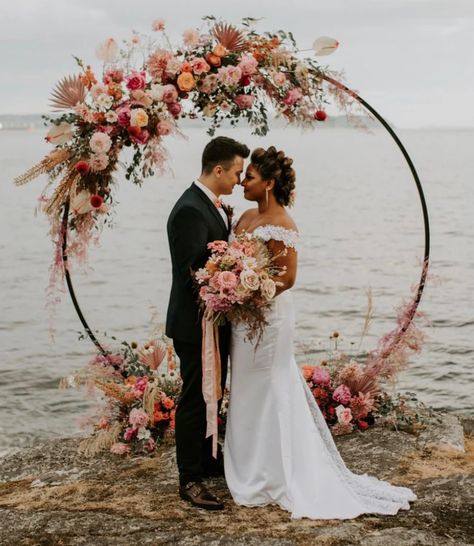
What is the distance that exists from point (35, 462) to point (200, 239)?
2.93m

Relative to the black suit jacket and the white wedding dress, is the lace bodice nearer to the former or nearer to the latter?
the white wedding dress

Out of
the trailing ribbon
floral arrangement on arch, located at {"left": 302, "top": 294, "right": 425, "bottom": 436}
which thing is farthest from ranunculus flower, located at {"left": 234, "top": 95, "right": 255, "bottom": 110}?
floral arrangement on arch, located at {"left": 302, "top": 294, "right": 425, "bottom": 436}

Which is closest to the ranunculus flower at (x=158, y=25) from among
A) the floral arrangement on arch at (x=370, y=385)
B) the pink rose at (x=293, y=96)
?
the pink rose at (x=293, y=96)

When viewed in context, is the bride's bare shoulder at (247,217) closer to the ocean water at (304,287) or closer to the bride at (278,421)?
the bride at (278,421)

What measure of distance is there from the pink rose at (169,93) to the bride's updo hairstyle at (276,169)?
1.18 metres

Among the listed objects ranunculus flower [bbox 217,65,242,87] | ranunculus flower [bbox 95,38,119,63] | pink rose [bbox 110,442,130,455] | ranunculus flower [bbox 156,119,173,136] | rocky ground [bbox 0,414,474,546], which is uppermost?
ranunculus flower [bbox 95,38,119,63]

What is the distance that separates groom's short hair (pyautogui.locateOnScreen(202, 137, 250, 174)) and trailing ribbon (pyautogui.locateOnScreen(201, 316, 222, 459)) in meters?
1.01

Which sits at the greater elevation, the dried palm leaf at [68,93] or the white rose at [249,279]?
the dried palm leaf at [68,93]

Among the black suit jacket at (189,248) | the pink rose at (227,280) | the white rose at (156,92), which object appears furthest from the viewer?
the white rose at (156,92)

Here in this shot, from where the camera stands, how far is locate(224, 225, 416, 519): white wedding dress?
566 centimetres

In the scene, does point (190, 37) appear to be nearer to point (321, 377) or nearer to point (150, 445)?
point (321, 377)

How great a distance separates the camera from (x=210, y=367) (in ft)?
18.1

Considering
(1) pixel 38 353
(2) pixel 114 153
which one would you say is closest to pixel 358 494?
(2) pixel 114 153

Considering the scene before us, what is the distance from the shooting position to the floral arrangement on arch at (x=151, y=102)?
641 centimetres
